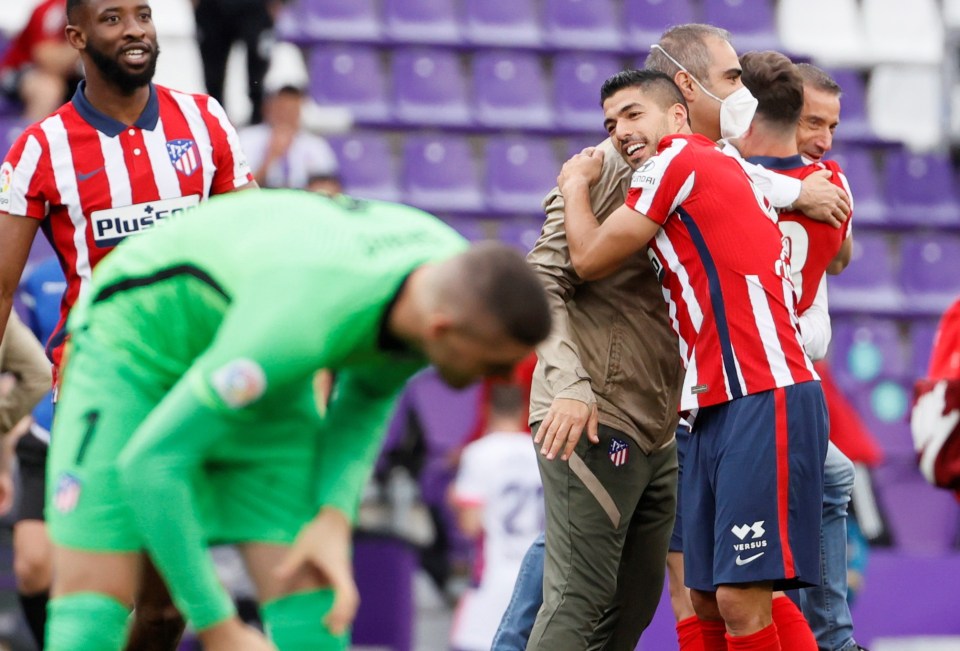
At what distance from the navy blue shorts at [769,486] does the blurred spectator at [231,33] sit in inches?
270

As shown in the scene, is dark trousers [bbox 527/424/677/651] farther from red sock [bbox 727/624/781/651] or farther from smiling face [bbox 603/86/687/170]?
smiling face [bbox 603/86/687/170]

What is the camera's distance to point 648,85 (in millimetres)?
4715

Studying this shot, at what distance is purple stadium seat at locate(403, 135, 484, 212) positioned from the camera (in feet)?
37.9

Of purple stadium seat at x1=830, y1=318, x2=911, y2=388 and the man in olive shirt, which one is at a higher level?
the man in olive shirt

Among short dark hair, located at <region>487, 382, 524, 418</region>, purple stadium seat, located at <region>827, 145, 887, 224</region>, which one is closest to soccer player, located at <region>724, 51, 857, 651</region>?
short dark hair, located at <region>487, 382, 524, 418</region>

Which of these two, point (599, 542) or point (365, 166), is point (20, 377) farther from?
point (365, 166)

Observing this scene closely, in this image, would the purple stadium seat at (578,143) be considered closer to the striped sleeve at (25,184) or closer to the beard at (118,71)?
the beard at (118,71)

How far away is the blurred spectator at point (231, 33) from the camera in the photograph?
10.6 m

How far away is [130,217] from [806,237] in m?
2.05

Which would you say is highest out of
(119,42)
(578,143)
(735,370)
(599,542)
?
(119,42)

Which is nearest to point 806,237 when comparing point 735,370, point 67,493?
point 735,370

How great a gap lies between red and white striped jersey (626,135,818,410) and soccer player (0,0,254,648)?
141cm

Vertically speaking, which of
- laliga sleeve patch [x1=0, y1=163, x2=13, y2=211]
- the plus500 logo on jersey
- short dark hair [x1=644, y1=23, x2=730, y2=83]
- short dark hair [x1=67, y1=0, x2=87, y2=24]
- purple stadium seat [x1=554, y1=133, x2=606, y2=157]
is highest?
short dark hair [x1=67, y1=0, x2=87, y2=24]

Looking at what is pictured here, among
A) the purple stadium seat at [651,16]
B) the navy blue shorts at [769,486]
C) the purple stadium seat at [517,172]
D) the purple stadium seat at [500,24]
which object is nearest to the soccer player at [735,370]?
the navy blue shorts at [769,486]
